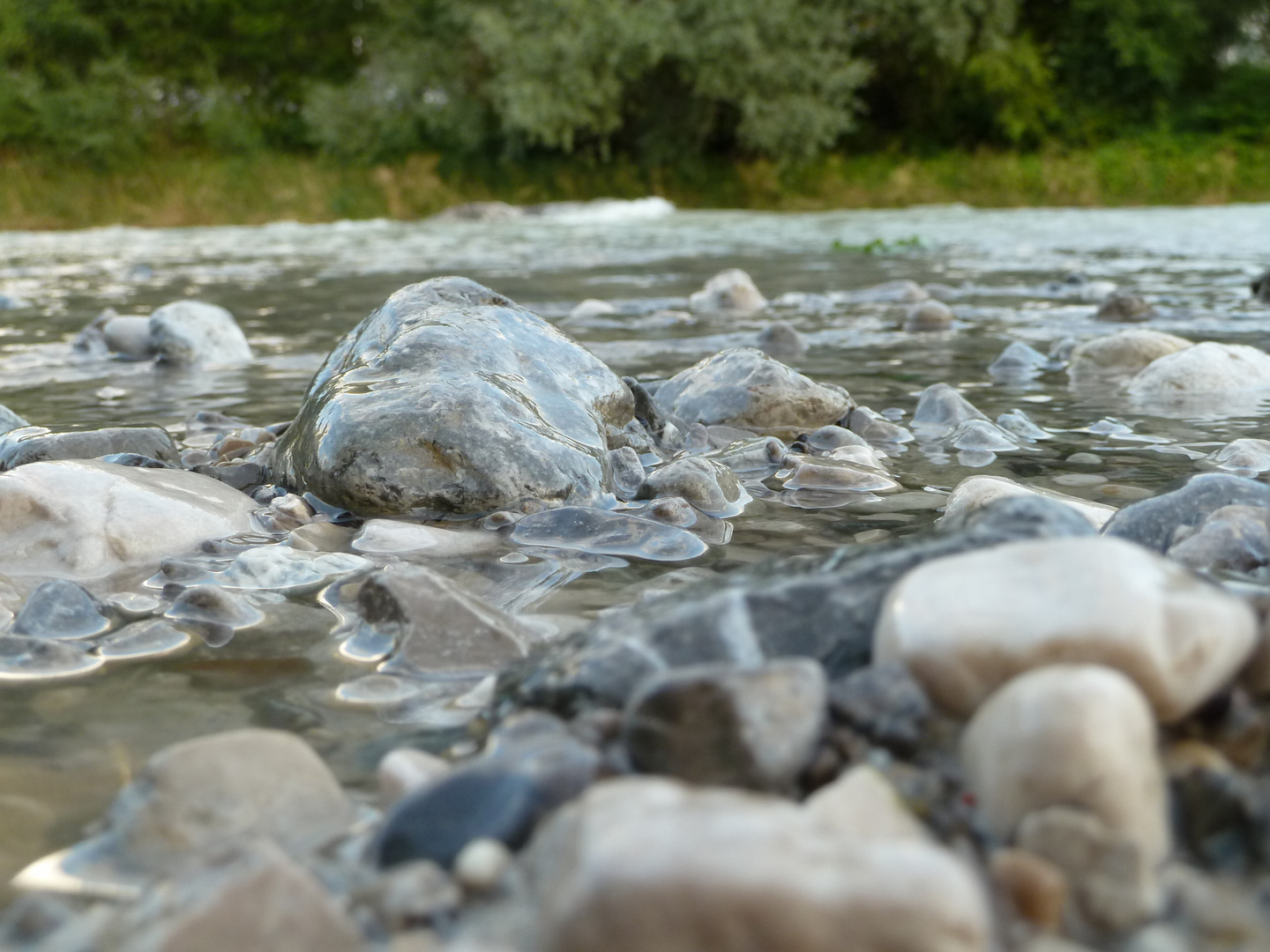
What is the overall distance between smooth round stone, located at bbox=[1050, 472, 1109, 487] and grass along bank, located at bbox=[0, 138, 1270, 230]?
24984 millimetres

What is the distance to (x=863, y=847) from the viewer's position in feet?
2.58

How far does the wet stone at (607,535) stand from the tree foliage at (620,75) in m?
23.0

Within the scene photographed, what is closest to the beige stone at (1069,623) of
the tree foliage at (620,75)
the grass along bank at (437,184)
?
the tree foliage at (620,75)

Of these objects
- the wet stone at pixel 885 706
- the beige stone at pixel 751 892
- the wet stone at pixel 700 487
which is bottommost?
the wet stone at pixel 700 487

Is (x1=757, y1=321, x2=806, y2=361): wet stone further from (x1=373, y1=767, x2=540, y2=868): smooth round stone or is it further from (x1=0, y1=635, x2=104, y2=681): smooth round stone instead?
(x1=373, y1=767, x2=540, y2=868): smooth round stone

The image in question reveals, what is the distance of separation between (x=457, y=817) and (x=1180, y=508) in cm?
139

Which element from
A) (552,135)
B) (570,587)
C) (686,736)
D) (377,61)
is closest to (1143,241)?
(570,587)

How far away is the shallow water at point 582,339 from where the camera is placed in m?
1.33

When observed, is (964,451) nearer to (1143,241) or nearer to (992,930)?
(992,930)

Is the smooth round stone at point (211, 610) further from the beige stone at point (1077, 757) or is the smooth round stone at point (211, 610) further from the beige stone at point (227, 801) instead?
the beige stone at point (1077, 757)

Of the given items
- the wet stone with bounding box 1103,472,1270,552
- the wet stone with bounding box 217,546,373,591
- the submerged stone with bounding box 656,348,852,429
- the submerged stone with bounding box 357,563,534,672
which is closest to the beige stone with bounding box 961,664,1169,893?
the submerged stone with bounding box 357,563,534,672

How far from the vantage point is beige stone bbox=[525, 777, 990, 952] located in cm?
73

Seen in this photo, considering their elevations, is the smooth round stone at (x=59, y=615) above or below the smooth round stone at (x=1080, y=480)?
above

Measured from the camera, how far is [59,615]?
1585mm
